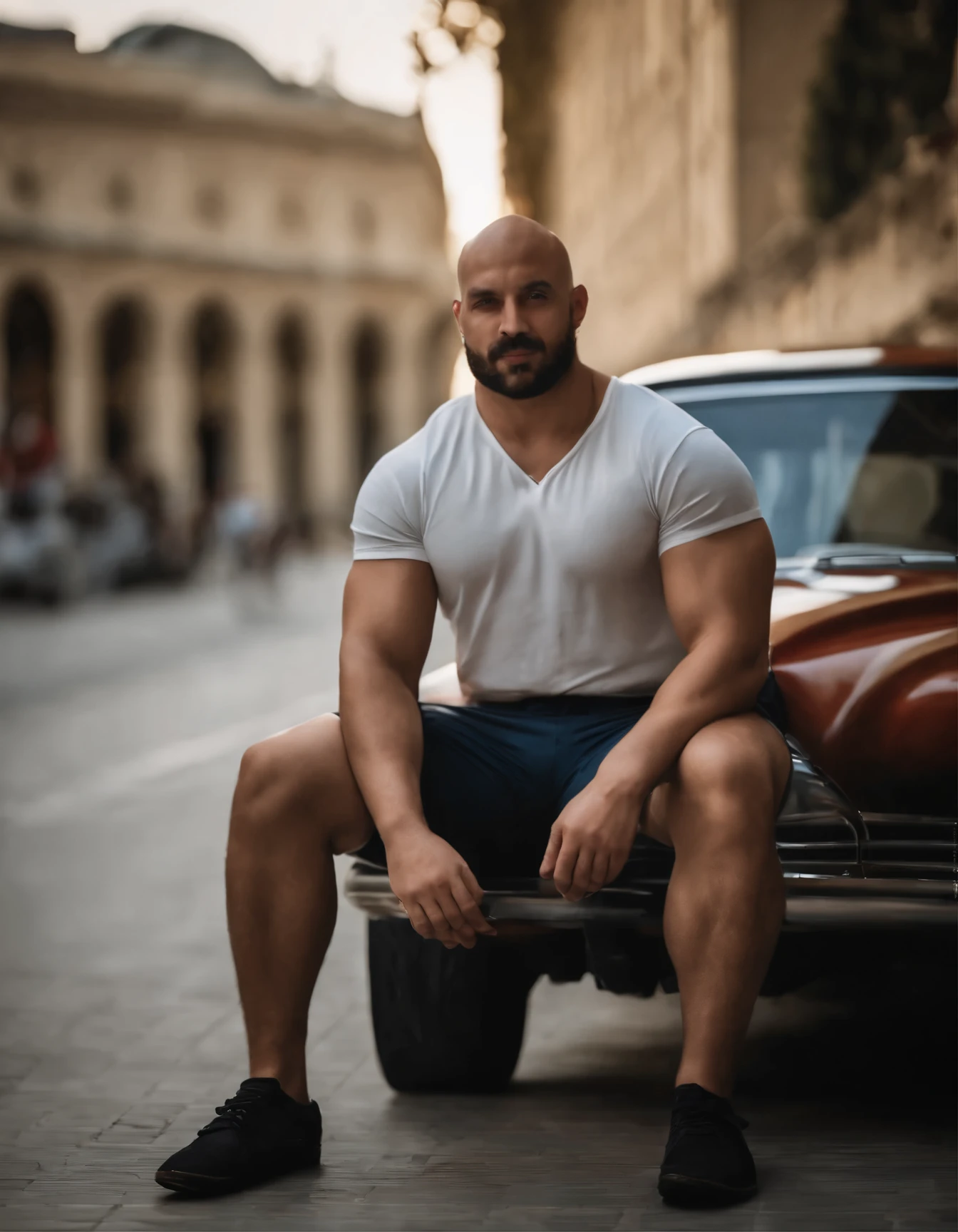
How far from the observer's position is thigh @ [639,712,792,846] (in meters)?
3.36

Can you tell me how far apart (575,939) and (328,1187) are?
712 millimetres

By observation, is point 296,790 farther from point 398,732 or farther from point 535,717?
point 535,717

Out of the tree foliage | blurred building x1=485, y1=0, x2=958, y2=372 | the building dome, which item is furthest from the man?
the building dome

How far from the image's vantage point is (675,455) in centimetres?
359

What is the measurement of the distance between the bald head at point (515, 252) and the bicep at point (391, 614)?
535mm

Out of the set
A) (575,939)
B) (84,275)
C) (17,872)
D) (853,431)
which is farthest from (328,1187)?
(84,275)

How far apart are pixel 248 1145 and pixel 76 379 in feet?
251

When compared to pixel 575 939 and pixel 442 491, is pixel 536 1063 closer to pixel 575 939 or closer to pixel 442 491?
pixel 575 939

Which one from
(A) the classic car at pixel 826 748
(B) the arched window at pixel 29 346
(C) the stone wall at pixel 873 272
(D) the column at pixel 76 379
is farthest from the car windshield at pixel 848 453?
(D) the column at pixel 76 379

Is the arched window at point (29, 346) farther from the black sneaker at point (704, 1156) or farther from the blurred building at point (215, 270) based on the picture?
the black sneaker at point (704, 1156)

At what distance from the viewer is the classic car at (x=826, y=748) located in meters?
3.60

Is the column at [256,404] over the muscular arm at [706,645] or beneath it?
beneath

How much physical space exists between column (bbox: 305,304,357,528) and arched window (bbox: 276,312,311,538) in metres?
0.75

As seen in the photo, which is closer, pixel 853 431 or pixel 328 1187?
pixel 328 1187
